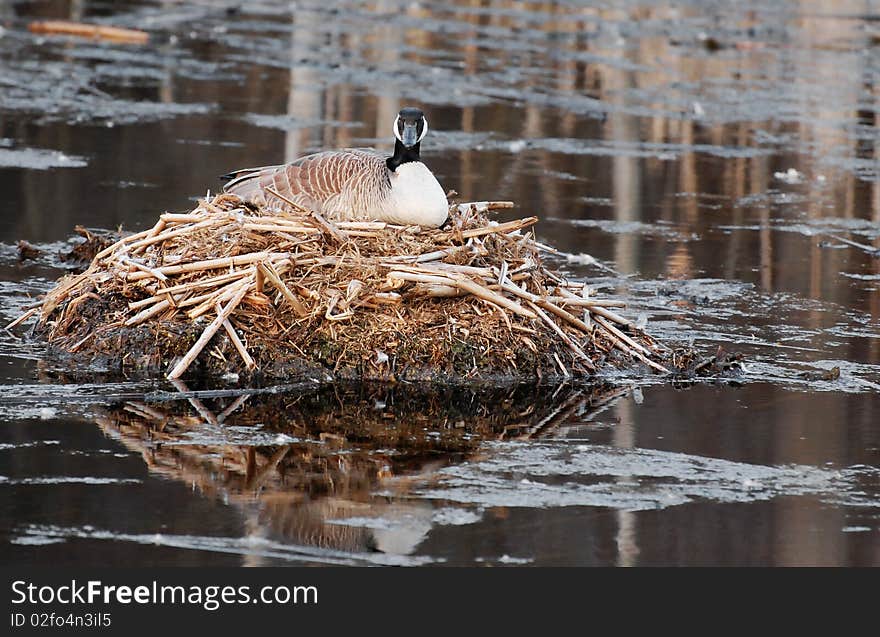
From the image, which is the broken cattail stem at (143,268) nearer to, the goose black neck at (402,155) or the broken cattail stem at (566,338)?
the goose black neck at (402,155)

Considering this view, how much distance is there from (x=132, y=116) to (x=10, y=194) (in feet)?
12.8

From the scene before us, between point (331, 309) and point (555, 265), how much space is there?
11.4 ft

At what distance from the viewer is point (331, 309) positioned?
816cm

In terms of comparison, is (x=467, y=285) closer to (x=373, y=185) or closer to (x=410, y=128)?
(x=373, y=185)

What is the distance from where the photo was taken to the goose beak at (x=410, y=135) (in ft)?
28.1

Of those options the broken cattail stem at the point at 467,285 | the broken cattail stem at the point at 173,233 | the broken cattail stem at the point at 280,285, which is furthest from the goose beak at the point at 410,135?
the broken cattail stem at the point at 173,233

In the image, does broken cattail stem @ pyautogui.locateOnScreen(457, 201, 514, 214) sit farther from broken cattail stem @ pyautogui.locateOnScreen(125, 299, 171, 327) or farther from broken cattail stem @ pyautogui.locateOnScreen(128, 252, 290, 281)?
broken cattail stem @ pyautogui.locateOnScreen(125, 299, 171, 327)

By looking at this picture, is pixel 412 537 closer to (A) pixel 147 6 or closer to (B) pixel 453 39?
(B) pixel 453 39

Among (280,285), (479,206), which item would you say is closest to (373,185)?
(479,206)

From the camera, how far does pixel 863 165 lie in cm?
1600

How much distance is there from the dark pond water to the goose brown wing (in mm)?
1425

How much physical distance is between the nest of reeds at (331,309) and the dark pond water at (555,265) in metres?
0.28

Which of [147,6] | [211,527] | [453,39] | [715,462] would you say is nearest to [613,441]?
[715,462]

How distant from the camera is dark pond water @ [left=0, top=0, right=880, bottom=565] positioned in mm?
6078
